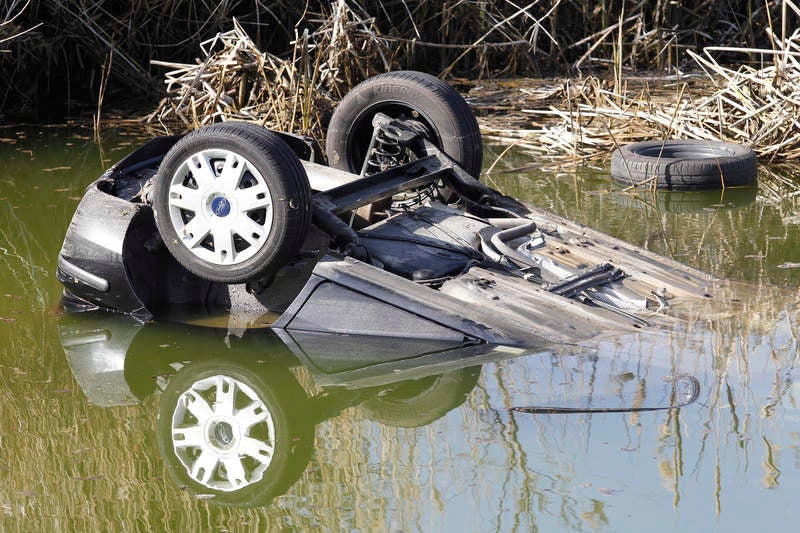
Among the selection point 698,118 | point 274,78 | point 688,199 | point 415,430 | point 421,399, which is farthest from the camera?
point 274,78

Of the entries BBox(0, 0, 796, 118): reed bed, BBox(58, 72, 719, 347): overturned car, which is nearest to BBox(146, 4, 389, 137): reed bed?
BBox(0, 0, 796, 118): reed bed

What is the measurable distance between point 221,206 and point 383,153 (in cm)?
178

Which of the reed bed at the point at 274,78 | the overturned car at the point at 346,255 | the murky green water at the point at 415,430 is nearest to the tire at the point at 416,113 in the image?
the overturned car at the point at 346,255

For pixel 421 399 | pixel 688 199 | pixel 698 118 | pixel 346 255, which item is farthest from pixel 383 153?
pixel 698 118

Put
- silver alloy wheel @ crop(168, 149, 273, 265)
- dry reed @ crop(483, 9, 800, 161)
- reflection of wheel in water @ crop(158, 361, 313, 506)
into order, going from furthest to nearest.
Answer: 1. dry reed @ crop(483, 9, 800, 161)
2. silver alloy wheel @ crop(168, 149, 273, 265)
3. reflection of wheel in water @ crop(158, 361, 313, 506)

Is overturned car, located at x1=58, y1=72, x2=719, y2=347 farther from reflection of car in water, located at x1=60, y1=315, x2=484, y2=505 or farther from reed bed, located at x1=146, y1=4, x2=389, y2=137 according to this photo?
reed bed, located at x1=146, y1=4, x2=389, y2=137

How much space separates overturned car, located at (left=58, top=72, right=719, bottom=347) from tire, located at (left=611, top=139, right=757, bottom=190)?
99.9 inches

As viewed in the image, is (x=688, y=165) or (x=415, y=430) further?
(x=688, y=165)

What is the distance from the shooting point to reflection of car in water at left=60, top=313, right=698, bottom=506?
4984 millimetres

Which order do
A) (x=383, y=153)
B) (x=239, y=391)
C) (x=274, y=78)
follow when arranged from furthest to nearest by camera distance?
(x=274, y=78) < (x=383, y=153) < (x=239, y=391)

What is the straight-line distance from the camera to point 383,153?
7.70 m

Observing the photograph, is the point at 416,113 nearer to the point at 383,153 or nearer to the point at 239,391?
the point at 383,153

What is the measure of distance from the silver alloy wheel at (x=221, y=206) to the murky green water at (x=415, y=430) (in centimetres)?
53

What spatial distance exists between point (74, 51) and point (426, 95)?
8190mm
